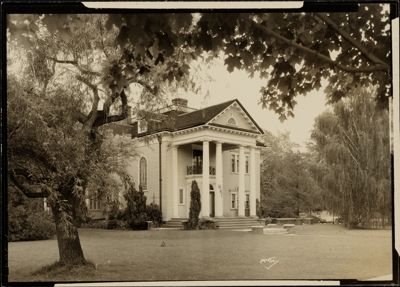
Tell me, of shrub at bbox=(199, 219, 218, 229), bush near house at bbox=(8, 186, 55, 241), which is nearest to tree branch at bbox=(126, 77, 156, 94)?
bush near house at bbox=(8, 186, 55, 241)

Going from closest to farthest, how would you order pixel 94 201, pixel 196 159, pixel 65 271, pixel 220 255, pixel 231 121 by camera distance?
pixel 65 271 < pixel 220 255 < pixel 94 201 < pixel 231 121 < pixel 196 159

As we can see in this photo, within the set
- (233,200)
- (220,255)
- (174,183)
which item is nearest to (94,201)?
(174,183)

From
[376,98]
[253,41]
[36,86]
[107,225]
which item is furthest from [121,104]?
[376,98]

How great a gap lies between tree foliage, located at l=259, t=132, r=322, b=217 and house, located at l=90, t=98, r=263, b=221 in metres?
0.16

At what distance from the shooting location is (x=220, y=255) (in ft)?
20.1

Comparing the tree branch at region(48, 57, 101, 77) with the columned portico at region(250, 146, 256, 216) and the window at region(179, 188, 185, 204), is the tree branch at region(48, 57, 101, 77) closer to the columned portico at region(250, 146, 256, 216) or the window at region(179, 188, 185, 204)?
the window at region(179, 188, 185, 204)

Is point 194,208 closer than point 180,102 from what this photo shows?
No

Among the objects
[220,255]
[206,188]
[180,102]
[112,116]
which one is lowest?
[220,255]

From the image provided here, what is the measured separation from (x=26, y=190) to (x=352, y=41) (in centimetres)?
465

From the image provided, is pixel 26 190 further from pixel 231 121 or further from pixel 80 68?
pixel 231 121

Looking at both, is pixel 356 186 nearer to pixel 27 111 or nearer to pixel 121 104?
pixel 121 104

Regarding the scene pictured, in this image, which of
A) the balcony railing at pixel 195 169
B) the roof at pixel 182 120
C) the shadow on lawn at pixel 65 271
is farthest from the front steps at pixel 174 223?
the roof at pixel 182 120

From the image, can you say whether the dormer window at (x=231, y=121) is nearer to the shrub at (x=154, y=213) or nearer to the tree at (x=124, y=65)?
the tree at (x=124, y=65)

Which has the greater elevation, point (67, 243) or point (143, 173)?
point (143, 173)
